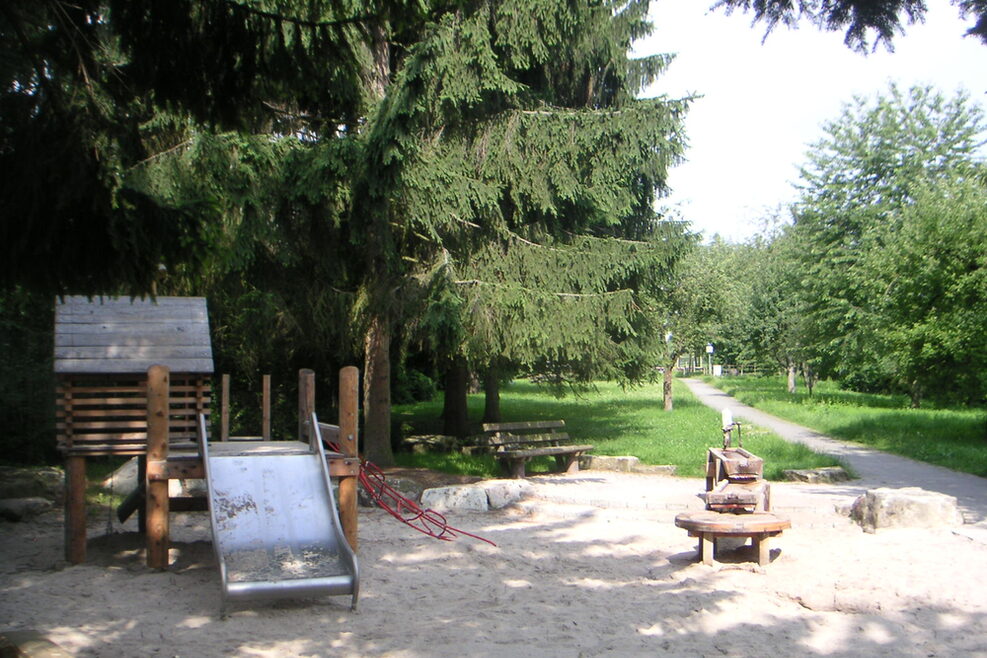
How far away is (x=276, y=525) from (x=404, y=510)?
376 cm

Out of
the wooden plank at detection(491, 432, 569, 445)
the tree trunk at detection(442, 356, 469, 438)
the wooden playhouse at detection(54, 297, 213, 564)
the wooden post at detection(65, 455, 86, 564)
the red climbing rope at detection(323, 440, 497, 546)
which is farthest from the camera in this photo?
the tree trunk at detection(442, 356, 469, 438)

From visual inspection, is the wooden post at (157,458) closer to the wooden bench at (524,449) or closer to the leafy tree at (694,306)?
the wooden bench at (524,449)

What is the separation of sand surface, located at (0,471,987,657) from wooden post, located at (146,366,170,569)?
0.91ft

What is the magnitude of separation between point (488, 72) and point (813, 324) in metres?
21.6

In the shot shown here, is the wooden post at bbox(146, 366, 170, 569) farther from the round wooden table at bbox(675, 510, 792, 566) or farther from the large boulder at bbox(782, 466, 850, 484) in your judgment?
the large boulder at bbox(782, 466, 850, 484)

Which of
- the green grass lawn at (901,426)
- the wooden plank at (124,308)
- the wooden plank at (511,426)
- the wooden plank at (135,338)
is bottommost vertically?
the green grass lawn at (901,426)

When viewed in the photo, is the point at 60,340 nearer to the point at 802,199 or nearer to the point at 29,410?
the point at 29,410

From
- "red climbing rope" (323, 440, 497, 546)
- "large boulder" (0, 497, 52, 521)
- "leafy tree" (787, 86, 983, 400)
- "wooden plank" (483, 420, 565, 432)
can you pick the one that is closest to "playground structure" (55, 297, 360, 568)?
"red climbing rope" (323, 440, 497, 546)

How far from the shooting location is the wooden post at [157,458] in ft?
29.0

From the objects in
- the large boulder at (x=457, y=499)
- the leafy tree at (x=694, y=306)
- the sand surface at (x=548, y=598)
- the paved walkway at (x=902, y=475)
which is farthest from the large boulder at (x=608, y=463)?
the leafy tree at (x=694, y=306)

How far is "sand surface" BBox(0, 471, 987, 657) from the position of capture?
643 centimetres

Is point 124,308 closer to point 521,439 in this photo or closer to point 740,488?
point 740,488

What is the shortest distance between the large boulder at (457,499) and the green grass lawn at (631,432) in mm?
3621

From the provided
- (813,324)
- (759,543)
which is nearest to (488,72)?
(759,543)
